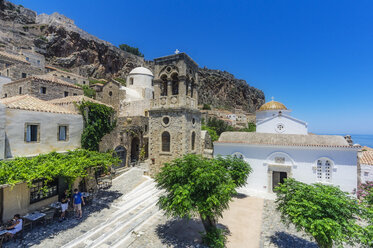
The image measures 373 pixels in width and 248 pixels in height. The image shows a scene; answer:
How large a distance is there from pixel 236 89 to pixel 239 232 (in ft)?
257

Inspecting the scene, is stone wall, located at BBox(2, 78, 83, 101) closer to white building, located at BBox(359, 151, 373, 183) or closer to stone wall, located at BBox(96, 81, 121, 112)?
stone wall, located at BBox(96, 81, 121, 112)

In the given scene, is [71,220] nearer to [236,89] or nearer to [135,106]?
[135,106]

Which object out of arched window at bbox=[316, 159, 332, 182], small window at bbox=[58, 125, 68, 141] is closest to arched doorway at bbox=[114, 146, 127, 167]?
small window at bbox=[58, 125, 68, 141]

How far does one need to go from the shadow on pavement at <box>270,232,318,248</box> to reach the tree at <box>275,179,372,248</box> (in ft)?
6.68

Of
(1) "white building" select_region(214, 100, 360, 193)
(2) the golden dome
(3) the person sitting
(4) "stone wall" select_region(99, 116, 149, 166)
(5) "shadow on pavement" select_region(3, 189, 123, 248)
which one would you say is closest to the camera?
(3) the person sitting

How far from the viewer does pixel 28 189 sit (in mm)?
9648

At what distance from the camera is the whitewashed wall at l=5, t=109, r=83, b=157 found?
9.90 metres

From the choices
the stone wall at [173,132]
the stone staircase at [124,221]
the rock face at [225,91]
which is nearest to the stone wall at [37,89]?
the stone wall at [173,132]

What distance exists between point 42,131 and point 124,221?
26.4 ft

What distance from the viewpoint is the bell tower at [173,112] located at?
14961mm

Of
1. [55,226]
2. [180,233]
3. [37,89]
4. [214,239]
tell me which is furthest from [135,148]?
[214,239]

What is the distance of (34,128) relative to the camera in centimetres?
1102

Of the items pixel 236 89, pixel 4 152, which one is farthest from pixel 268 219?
pixel 236 89

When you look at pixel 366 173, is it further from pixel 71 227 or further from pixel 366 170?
pixel 71 227
